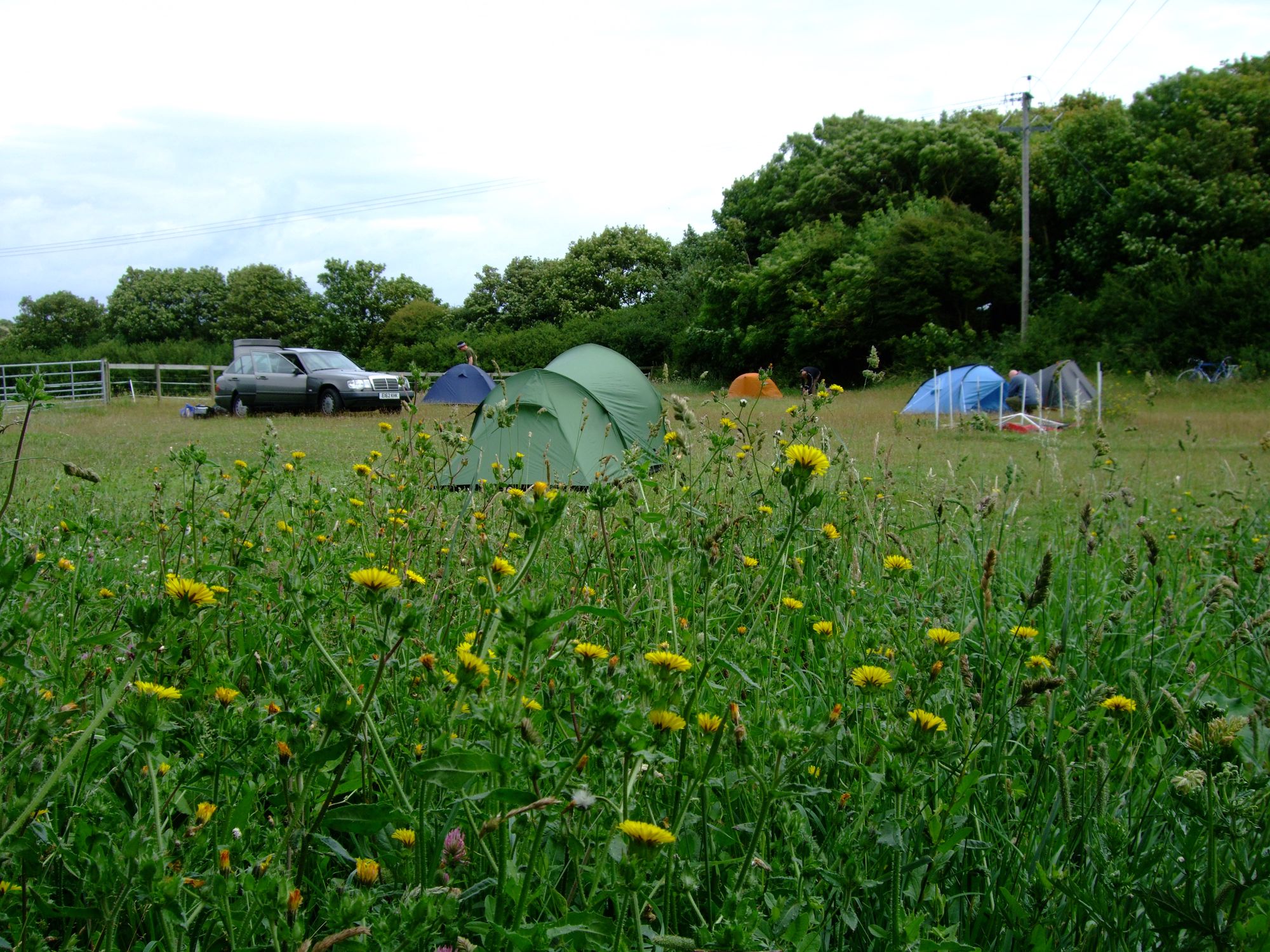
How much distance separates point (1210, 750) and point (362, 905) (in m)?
0.84

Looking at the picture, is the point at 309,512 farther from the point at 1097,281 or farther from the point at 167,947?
the point at 1097,281

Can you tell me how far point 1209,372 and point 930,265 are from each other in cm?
820

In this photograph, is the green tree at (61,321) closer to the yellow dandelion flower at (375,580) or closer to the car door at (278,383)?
the car door at (278,383)

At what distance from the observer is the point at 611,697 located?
84 centimetres

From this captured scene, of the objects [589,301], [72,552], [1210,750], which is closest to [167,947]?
[1210,750]

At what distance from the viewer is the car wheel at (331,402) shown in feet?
49.9

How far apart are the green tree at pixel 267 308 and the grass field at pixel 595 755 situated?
46736 millimetres

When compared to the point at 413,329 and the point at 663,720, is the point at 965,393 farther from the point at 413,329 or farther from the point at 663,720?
the point at 413,329

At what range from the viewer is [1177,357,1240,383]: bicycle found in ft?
54.7

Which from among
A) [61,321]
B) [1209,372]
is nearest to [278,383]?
[1209,372]

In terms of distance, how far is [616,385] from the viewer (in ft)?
25.9

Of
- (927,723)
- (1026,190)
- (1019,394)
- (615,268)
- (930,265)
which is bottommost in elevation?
(927,723)

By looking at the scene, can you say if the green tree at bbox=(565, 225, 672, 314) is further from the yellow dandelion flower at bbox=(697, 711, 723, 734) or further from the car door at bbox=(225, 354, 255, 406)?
the yellow dandelion flower at bbox=(697, 711, 723, 734)

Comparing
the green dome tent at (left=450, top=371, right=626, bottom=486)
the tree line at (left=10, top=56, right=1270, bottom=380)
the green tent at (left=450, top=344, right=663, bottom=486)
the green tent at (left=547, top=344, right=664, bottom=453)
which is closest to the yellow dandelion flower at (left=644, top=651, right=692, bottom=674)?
the green tent at (left=450, top=344, right=663, bottom=486)
